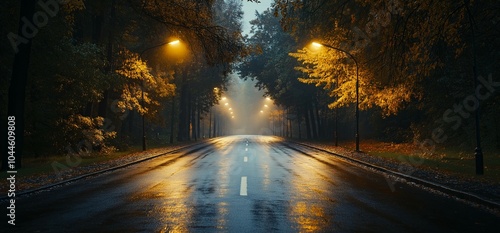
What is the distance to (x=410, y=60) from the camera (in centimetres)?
2016

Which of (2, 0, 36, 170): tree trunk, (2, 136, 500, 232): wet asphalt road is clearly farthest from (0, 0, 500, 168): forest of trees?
(2, 136, 500, 232): wet asphalt road

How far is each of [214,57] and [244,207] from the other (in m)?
10.8

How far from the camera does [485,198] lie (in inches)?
372

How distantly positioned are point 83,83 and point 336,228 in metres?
18.5

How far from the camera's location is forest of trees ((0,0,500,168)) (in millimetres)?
15125

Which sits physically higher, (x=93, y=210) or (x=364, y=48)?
(x=364, y=48)

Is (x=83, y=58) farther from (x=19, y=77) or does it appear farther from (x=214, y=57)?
(x=214, y=57)

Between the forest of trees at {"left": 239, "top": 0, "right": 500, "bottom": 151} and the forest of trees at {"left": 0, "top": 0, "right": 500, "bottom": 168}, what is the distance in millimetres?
87

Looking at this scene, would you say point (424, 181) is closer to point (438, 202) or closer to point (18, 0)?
point (438, 202)

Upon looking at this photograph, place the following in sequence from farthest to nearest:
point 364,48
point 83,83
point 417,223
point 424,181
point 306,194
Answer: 1. point 364,48
2. point 83,83
3. point 424,181
4. point 306,194
5. point 417,223

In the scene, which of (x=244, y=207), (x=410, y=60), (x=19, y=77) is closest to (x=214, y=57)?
(x=19, y=77)

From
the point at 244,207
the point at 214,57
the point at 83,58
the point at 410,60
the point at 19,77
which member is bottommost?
the point at 244,207

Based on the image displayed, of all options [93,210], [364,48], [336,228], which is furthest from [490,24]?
[93,210]

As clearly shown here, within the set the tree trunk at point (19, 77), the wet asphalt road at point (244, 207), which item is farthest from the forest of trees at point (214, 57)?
the wet asphalt road at point (244, 207)
